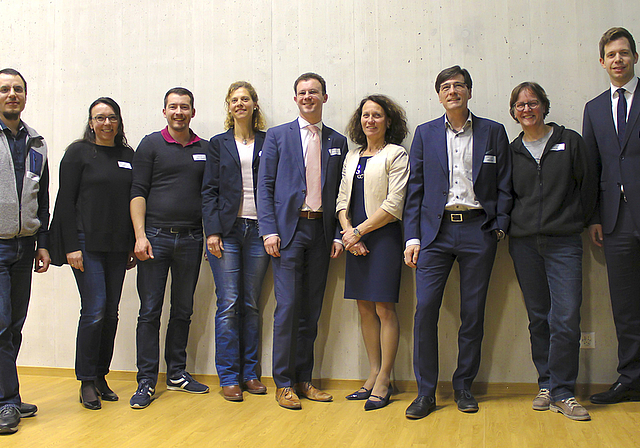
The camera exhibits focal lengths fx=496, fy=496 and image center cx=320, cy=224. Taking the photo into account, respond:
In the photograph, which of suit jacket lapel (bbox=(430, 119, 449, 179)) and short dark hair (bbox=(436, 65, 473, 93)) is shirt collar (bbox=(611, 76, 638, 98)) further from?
suit jacket lapel (bbox=(430, 119, 449, 179))

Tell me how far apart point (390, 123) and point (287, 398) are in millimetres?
1746

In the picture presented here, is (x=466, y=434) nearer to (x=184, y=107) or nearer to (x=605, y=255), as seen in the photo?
(x=605, y=255)

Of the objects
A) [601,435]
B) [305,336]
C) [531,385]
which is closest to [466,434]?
[601,435]

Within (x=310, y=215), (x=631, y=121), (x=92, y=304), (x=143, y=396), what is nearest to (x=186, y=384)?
(x=143, y=396)

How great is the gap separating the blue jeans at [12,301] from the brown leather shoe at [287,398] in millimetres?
1372

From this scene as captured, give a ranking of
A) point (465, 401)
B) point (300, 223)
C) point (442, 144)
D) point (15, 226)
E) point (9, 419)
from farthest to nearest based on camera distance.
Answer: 1. point (300, 223)
2. point (442, 144)
3. point (465, 401)
4. point (15, 226)
5. point (9, 419)

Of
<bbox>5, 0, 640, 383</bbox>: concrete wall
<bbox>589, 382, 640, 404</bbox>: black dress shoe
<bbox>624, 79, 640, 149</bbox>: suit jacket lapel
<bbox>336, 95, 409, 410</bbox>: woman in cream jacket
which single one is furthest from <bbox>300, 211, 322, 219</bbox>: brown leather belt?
<bbox>589, 382, 640, 404</bbox>: black dress shoe

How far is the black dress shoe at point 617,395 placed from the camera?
2775mm

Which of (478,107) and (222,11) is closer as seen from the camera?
(478,107)

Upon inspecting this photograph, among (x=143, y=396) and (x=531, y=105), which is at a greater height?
(x=531, y=105)

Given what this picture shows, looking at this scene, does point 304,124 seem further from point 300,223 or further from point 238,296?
point 238,296

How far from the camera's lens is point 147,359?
3010 mm

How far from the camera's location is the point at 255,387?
310cm

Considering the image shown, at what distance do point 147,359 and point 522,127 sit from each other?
106 inches
